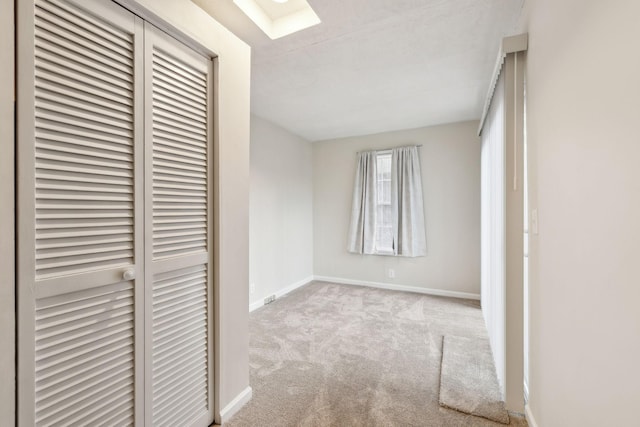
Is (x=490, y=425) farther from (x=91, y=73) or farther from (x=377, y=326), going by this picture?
(x=91, y=73)

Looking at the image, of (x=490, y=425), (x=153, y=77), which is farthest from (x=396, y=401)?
(x=153, y=77)

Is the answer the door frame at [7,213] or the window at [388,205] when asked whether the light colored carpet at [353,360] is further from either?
the door frame at [7,213]

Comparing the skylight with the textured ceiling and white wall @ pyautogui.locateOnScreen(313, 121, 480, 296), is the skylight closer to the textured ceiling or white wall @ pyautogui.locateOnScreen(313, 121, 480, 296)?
the textured ceiling

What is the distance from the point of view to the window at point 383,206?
4.31 meters

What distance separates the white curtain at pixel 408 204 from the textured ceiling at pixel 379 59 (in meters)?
0.66

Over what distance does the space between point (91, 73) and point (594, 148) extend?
175 centimetres

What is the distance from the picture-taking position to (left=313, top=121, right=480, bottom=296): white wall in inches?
150

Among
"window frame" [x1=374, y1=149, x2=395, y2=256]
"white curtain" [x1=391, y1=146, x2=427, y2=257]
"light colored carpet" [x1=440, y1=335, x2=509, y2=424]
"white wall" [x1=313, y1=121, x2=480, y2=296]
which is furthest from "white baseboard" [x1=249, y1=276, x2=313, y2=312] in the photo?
"light colored carpet" [x1=440, y1=335, x2=509, y2=424]

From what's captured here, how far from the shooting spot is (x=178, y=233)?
1374mm

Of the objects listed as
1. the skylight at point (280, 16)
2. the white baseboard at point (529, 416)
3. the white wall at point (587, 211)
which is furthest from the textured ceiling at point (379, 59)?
the white baseboard at point (529, 416)

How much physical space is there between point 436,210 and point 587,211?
10.4 ft

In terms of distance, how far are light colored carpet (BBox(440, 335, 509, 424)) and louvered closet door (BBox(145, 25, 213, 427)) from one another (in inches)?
59.7

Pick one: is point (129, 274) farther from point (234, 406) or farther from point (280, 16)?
point (280, 16)

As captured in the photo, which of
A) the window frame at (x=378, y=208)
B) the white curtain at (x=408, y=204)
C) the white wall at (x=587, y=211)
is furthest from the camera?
the window frame at (x=378, y=208)
